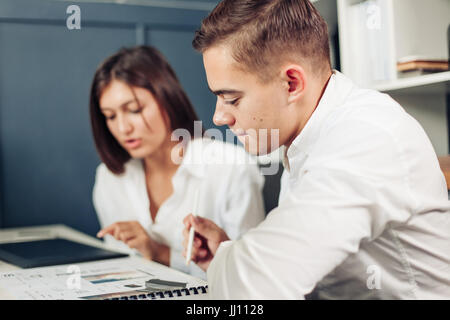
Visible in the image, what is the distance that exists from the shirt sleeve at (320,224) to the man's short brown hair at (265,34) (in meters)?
0.22

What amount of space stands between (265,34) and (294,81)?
9 centimetres

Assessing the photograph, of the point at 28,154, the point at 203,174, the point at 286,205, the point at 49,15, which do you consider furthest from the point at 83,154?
the point at 286,205

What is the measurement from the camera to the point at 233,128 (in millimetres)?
859

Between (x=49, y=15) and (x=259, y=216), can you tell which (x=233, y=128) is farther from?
(x=49, y=15)

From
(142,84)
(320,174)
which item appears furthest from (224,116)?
(142,84)

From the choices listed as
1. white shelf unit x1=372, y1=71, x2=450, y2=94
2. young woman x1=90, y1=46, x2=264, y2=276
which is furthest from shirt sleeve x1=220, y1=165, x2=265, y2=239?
white shelf unit x1=372, y1=71, x2=450, y2=94

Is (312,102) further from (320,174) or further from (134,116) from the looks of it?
(134,116)

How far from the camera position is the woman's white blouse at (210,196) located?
1.57m

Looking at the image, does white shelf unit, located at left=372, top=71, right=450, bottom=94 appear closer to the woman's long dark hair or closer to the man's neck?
the man's neck

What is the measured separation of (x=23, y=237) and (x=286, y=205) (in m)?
1.39

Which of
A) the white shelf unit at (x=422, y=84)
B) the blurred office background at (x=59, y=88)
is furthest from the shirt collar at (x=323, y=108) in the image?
the blurred office background at (x=59, y=88)

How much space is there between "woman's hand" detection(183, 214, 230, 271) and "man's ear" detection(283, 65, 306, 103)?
1.29 feet

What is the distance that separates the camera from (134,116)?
1646 millimetres

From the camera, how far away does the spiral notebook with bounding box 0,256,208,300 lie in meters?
0.80
